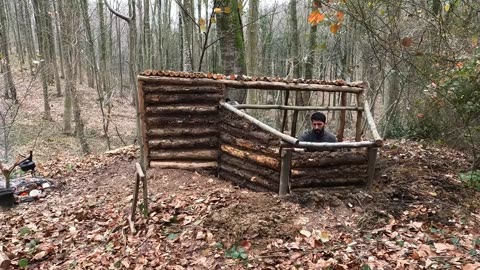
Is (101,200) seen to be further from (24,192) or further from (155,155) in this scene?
(24,192)

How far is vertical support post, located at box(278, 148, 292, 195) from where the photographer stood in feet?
17.8

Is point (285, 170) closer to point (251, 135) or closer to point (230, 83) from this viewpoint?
point (251, 135)

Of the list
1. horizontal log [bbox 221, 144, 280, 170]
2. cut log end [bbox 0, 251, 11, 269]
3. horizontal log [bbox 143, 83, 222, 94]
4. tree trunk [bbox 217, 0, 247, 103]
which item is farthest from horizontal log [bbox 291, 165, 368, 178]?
cut log end [bbox 0, 251, 11, 269]

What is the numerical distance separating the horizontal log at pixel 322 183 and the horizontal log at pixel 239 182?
1.31ft

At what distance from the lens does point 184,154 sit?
23.5ft

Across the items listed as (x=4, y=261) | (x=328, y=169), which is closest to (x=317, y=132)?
(x=328, y=169)

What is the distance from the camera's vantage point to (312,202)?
5.24m

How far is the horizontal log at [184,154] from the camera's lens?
23.4 feet

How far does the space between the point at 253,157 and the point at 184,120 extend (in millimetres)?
1709

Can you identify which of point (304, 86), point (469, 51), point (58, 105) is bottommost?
point (58, 105)

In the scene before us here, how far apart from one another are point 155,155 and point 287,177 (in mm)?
2781

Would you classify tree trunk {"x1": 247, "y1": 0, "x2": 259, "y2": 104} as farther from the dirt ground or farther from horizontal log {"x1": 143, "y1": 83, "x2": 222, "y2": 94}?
the dirt ground

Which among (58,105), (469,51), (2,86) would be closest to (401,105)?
(469,51)

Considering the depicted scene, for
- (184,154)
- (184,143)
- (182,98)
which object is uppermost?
(182,98)
